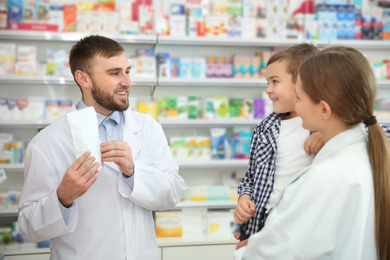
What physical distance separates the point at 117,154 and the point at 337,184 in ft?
2.93

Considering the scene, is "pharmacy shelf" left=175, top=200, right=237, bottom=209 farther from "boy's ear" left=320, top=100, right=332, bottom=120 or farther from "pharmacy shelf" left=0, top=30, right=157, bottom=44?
"boy's ear" left=320, top=100, right=332, bottom=120

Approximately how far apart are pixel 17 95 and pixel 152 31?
159 cm

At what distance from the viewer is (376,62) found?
14.9ft

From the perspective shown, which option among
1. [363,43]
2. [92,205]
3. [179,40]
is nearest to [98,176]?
[92,205]

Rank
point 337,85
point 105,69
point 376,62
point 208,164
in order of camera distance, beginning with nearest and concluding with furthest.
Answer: point 337,85, point 105,69, point 208,164, point 376,62

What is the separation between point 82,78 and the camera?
196cm

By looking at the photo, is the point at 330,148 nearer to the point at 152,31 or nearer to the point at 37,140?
the point at 37,140

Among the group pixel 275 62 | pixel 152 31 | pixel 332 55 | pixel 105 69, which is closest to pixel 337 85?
pixel 332 55

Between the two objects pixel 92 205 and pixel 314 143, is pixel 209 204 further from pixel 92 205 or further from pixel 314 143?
pixel 314 143

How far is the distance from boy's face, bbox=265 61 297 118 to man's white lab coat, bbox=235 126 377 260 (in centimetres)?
48

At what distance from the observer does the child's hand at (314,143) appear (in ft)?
4.48

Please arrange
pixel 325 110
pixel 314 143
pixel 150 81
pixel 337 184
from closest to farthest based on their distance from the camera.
A: pixel 337 184
pixel 325 110
pixel 314 143
pixel 150 81

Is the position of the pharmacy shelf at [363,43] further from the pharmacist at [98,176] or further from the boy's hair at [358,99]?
the boy's hair at [358,99]

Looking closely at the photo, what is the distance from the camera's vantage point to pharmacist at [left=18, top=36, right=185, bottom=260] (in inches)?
59.5
